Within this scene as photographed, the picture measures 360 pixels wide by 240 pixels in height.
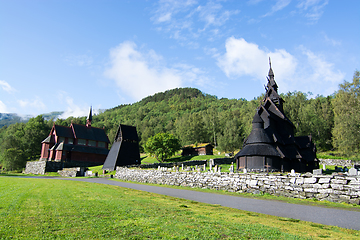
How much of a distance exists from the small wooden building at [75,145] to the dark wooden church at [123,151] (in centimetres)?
1989

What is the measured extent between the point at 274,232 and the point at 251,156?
26.2m

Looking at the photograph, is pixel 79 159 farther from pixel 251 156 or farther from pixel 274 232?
pixel 274 232

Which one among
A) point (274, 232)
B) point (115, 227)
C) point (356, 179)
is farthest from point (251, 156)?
point (115, 227)

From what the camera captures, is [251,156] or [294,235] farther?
[251,156]

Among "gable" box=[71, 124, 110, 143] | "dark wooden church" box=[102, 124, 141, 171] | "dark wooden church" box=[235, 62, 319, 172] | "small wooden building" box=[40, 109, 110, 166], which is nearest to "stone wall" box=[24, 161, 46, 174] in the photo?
"small wooden building" box=[40, 109, 110, 166]

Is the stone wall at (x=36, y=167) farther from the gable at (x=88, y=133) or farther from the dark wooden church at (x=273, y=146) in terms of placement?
the dark wooden church at (x=273, y=146)

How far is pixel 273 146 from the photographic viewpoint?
32969 millimetres

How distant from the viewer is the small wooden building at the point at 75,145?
66125mm

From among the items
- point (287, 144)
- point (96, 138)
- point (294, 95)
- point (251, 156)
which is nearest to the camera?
point (251, 156)

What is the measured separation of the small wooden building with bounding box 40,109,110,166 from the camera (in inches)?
2603

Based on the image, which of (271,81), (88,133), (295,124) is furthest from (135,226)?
(88,133)

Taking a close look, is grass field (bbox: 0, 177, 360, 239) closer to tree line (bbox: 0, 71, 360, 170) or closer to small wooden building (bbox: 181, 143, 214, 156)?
tree line (bbox: 0, 71, 360, 170)

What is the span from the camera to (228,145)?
7012cm

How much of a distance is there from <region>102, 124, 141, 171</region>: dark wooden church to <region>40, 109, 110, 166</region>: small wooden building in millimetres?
19890
